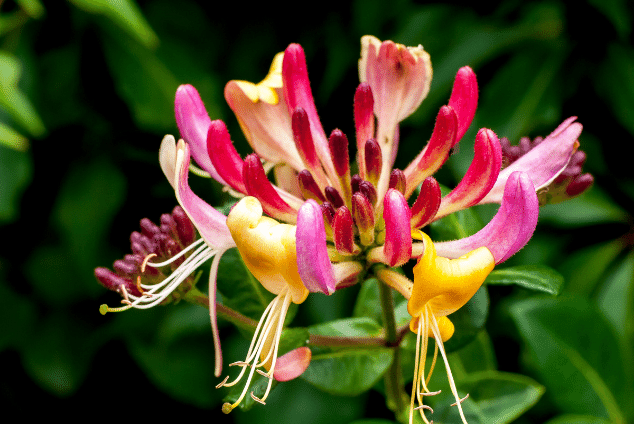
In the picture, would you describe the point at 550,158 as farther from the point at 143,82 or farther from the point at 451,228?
the point at 143,82

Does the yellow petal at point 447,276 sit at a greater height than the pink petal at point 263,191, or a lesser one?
lesser

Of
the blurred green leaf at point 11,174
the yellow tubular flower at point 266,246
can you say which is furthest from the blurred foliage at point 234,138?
the yellow tubular flower at point 266,246

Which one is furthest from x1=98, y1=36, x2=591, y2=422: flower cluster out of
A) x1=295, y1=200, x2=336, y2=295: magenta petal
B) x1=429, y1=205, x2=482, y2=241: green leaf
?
x1=429, y1=205, x2=482, y2=241: green leaf

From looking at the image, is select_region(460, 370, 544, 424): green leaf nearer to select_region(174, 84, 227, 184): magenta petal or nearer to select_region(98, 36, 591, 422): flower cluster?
select_region(98, 36, 591, 422): flower cluster

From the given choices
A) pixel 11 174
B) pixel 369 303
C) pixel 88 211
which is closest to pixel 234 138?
pixel 88 211

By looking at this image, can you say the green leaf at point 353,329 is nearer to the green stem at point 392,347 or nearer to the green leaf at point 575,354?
the green stem at point 392,347
